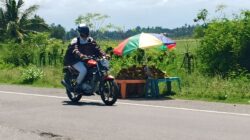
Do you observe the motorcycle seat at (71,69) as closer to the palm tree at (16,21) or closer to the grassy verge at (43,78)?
the grassy verge at (43,78)

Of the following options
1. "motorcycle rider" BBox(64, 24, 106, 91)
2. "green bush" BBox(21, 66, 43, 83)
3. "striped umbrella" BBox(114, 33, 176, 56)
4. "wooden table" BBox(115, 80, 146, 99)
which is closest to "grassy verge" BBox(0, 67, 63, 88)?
"green bush" BBox(21, 66, 43, 83)

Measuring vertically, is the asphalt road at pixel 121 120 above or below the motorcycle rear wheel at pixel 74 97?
below

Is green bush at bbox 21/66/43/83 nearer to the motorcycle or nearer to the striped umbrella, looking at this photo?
the striped umbrella

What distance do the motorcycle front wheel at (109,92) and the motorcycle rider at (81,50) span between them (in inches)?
25.7

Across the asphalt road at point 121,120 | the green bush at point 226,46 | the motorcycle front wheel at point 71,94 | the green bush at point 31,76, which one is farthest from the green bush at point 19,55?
the motorcycle front wheel at point 71,94

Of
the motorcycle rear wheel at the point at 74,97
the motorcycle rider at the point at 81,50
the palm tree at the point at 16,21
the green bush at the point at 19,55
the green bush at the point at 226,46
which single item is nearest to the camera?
the motorcycle rider at the point at 81,50

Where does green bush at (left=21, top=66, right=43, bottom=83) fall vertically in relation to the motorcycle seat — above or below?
below

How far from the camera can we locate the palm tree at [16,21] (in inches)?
2116

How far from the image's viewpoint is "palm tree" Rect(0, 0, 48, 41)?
5375cm

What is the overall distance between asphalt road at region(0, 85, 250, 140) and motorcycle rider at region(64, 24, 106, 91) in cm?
83

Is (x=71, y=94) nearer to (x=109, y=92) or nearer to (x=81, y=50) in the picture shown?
(x=81, y=50)

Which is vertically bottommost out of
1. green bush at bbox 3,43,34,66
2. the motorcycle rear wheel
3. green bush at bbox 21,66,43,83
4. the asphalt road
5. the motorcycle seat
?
the asphalt road

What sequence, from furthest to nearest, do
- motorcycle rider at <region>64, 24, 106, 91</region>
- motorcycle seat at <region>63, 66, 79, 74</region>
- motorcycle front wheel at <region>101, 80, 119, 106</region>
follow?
1. motorcycle seat at <region>63, 66, 79, 74</region>
2. motorcycle rider at <region>64, 24, 106, 91</region>
3. motorcycle front wheel at <region>101, 80, 119, 106</region>

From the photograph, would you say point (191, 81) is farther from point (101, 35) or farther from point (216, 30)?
point (101, 35)
